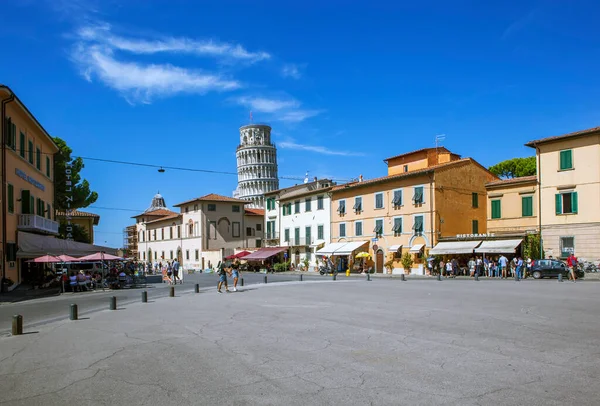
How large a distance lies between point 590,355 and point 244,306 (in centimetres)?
1109

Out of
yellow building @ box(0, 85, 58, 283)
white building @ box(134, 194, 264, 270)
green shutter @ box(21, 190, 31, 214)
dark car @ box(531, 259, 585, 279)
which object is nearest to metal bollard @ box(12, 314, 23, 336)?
yellow building @ box(0, 85, 58, 283)

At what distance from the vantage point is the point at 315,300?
19375 mm

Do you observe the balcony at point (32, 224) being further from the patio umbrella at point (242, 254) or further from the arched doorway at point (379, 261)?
the patio umbrella at point (242, 254)

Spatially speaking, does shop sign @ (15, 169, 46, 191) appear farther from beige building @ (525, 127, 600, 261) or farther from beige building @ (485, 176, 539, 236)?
beige building @ (525, 127, 600, 261)

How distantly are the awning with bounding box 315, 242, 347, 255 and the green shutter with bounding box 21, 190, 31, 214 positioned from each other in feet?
91.2

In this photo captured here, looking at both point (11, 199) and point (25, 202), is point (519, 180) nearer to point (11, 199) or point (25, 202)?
point (25, 202)

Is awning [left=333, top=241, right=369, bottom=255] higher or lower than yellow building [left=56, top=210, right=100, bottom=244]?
lower

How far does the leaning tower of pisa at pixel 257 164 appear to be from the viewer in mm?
124438

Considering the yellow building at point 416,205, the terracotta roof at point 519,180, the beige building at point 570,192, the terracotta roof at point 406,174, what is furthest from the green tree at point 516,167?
the beige building at point 570,192

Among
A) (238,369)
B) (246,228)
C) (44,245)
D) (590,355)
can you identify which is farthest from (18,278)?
(246,228)

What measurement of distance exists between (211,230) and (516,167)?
3629 centimetres

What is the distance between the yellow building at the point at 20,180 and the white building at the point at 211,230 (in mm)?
32459

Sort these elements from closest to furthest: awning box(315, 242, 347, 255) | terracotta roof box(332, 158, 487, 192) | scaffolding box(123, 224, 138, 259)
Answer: terracotta roof box(332, 158, 487, 192), awning box(315, 242, 347, 255), scaffolding box(123, 224, 138, 259)

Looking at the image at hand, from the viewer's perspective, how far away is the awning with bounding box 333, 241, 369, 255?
49.0m
